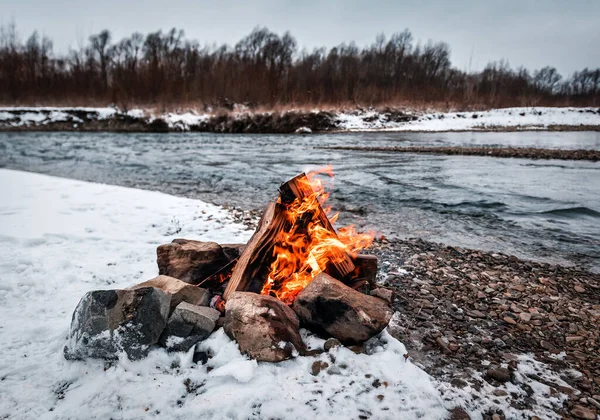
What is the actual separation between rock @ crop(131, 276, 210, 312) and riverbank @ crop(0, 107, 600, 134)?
20.7 meters

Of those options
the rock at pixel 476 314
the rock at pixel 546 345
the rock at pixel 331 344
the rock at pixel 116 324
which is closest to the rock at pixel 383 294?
the rock at pixel 331 344

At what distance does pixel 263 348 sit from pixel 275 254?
806 millimetres

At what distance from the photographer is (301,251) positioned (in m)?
2.56

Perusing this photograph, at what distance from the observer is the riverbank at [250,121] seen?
2256 cm

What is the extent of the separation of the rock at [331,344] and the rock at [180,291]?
0.89 metres

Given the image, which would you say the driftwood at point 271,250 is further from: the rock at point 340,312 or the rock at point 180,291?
the rock at point 340,312

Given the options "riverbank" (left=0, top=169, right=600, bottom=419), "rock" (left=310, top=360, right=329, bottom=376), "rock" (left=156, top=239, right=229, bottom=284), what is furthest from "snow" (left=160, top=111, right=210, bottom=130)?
"rock" (left=310, top=360, right=329, bottom=376)

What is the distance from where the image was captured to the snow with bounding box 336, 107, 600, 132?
23.5 m

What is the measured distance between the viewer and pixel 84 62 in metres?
30.8

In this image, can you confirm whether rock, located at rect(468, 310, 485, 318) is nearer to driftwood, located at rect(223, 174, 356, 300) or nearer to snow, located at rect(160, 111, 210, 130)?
driftwood, located at rect(223, 174, 356, 300)

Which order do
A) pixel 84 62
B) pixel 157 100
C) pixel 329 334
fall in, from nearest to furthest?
pixel 329 334, pixel 157 100, pixel 84 62

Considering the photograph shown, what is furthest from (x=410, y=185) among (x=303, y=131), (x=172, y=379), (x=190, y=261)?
(x=303, y=131)

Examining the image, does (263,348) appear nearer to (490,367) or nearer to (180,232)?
(490,367)

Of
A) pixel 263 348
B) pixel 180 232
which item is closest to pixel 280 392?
pixel 263 348
